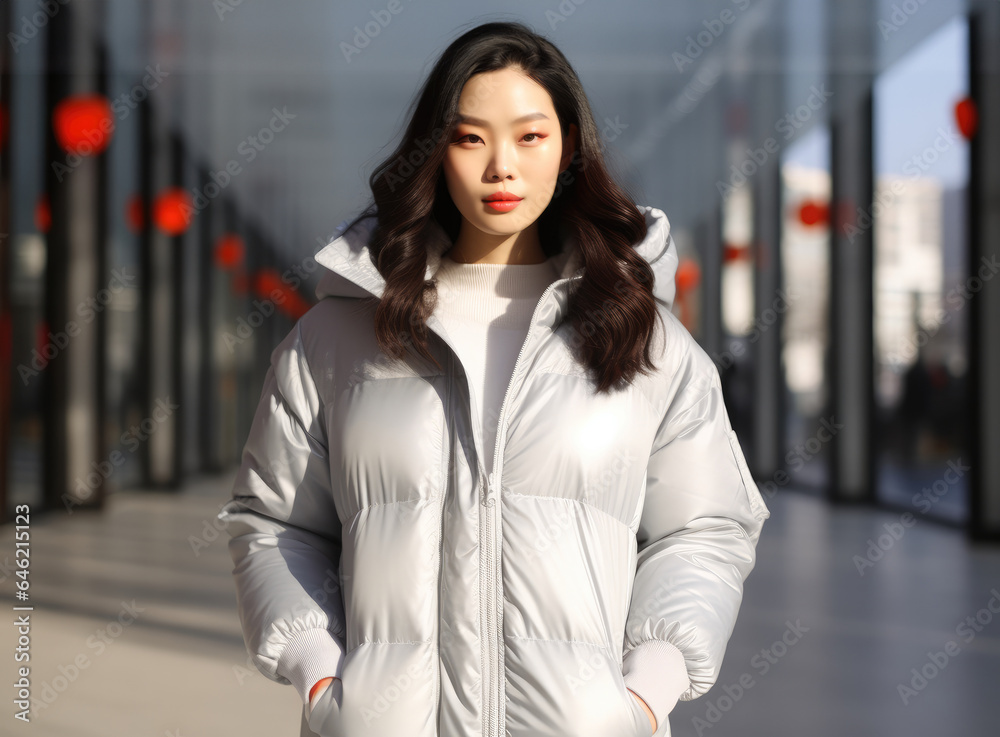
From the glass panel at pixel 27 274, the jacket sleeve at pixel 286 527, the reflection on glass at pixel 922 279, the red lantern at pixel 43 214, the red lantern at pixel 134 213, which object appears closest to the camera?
the jacket sleeve at pixel 286 527

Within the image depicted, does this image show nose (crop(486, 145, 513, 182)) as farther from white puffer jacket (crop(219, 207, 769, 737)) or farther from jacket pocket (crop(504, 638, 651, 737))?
jacket pocket (crop(504, 638, 651, 737))

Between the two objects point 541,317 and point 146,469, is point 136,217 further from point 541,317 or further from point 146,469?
point 541,317

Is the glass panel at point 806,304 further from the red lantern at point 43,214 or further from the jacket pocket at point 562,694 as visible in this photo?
the jacket pocket at point 562,694

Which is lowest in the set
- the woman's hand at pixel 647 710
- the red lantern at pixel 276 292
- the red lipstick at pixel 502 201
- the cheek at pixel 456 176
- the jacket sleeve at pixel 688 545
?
the woman's hand at pixel 647 710

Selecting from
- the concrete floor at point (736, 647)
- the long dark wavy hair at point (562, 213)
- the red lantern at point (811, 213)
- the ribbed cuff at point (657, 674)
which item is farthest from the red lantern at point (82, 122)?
the red lantern at point (811, 213)

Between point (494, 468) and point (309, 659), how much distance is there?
31 cm

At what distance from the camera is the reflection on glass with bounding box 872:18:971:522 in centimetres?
720

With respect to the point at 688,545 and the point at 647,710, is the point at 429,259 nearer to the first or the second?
the point at 688,545

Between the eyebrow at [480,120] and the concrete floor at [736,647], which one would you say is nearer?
the eyebrow at [480,120]

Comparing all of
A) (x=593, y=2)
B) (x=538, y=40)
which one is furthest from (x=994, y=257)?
(x=538, y=40)

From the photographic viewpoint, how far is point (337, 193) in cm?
1314

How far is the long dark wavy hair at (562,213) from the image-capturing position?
1.16 meters

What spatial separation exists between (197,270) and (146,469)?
287 centimetres

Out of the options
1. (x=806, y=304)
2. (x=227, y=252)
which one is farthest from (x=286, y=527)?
(x=227, y=252)
